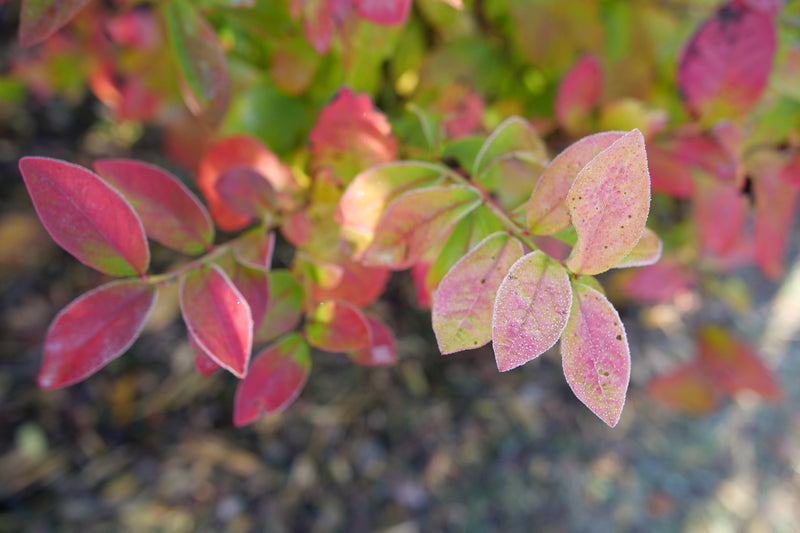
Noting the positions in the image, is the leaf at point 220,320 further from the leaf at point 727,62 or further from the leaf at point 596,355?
the leaf at point 727,62

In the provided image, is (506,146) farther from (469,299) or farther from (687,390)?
(687,390)

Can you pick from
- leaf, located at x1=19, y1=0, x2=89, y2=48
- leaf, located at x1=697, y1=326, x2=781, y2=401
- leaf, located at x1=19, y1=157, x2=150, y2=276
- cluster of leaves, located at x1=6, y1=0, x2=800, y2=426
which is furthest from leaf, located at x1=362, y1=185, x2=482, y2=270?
leaf, located at x1=697, y1=326, x2=781, y2=401

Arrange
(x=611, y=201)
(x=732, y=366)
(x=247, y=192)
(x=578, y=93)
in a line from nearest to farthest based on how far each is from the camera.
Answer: (x=611, y=201)
(x=247, y=192)
(x=578, y=93)
(x=732, y=366)

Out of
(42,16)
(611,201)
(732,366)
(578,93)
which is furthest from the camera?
(732,366)

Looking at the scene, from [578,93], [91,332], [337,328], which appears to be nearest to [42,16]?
[91,332]

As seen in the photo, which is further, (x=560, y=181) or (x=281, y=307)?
(x=281, y=307)

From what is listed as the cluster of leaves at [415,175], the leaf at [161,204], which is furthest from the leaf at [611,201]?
the leaf at [161,204]

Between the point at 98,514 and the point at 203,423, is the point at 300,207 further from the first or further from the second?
the point at 98,514
